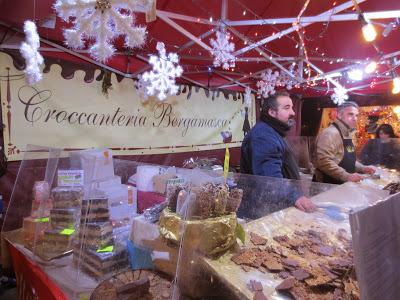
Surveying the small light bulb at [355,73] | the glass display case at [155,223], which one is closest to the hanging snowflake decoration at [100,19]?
the glass display case at [155,223]

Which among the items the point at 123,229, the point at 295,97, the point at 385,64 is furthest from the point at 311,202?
the point at 295,97

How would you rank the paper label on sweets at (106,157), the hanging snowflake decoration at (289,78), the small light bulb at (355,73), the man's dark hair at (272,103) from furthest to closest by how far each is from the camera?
the hanging snowflake decoration at (289,78) < the small light bulb at (355,73) < the man's dark hair at (272,103) < the paper label on sweets at (106,157)

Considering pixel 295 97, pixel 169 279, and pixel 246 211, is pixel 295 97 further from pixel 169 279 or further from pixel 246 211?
pixel 169 279

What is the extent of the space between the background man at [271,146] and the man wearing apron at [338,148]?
1147 mm

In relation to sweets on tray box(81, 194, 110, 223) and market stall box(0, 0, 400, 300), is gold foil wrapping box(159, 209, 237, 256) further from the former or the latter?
sweets on tray box(81, 194, 110, 223)

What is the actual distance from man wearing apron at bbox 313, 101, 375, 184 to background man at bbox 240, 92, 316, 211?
45.2 inches

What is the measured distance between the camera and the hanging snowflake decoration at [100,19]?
1.46 metres

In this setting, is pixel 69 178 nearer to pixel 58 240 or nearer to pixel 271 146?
pixel 58 240

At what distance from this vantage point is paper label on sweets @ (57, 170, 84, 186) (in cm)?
195

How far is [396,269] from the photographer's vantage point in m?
0.76

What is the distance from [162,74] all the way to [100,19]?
85.2 inches

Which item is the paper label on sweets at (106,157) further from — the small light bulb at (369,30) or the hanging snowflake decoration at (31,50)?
the small light bulb at (369,30)

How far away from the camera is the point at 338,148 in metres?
3.47

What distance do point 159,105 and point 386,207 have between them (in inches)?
151
